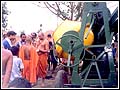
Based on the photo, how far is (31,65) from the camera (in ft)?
16.5

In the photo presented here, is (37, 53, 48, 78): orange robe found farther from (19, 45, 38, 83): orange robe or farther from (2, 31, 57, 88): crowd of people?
(19, 45, 38, 83): orange robe

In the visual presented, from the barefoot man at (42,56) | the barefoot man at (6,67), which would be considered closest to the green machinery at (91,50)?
the barefoot man at (6,67)

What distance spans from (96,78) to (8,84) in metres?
1.22

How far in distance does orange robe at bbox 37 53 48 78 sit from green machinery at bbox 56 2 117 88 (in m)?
1.72

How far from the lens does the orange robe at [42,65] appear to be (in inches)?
210

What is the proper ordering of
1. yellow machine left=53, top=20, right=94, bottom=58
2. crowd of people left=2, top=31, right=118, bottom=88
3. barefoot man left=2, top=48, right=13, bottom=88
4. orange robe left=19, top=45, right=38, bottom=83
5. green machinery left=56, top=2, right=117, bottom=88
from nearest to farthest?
1. barefoot man left=2, top=48, right=13, bottom=88
2. green machinery left=56, top=2, right=117, bottom=88
3. yellow machine left=53, top=20, right=94, bottom=58
4. crowd of people left=2, top=31, right=118, bottom=88
5. orange robe left=19, top=45, right=38, bottom=83

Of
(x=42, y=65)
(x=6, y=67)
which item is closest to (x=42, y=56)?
(x=42, y=65)

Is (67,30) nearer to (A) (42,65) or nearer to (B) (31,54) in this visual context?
(B) (31,54)

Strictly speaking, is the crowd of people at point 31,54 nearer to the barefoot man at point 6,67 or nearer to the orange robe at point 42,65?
the orange robe at point 42,65

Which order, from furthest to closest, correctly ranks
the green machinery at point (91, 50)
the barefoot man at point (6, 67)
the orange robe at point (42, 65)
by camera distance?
the orange robe at point (42, 65) < the green machinery at point (91, 50) < the barefoot man at point (6, 67)

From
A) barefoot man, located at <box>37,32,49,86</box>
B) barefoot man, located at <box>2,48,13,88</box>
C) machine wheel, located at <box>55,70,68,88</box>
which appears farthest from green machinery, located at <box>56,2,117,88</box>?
barefoot man, located at <box>37,32,49,86</box>

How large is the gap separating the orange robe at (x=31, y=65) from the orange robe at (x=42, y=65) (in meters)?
0.16

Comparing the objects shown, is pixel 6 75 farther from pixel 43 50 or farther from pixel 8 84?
pixel 43 50

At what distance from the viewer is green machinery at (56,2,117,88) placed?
349cm
